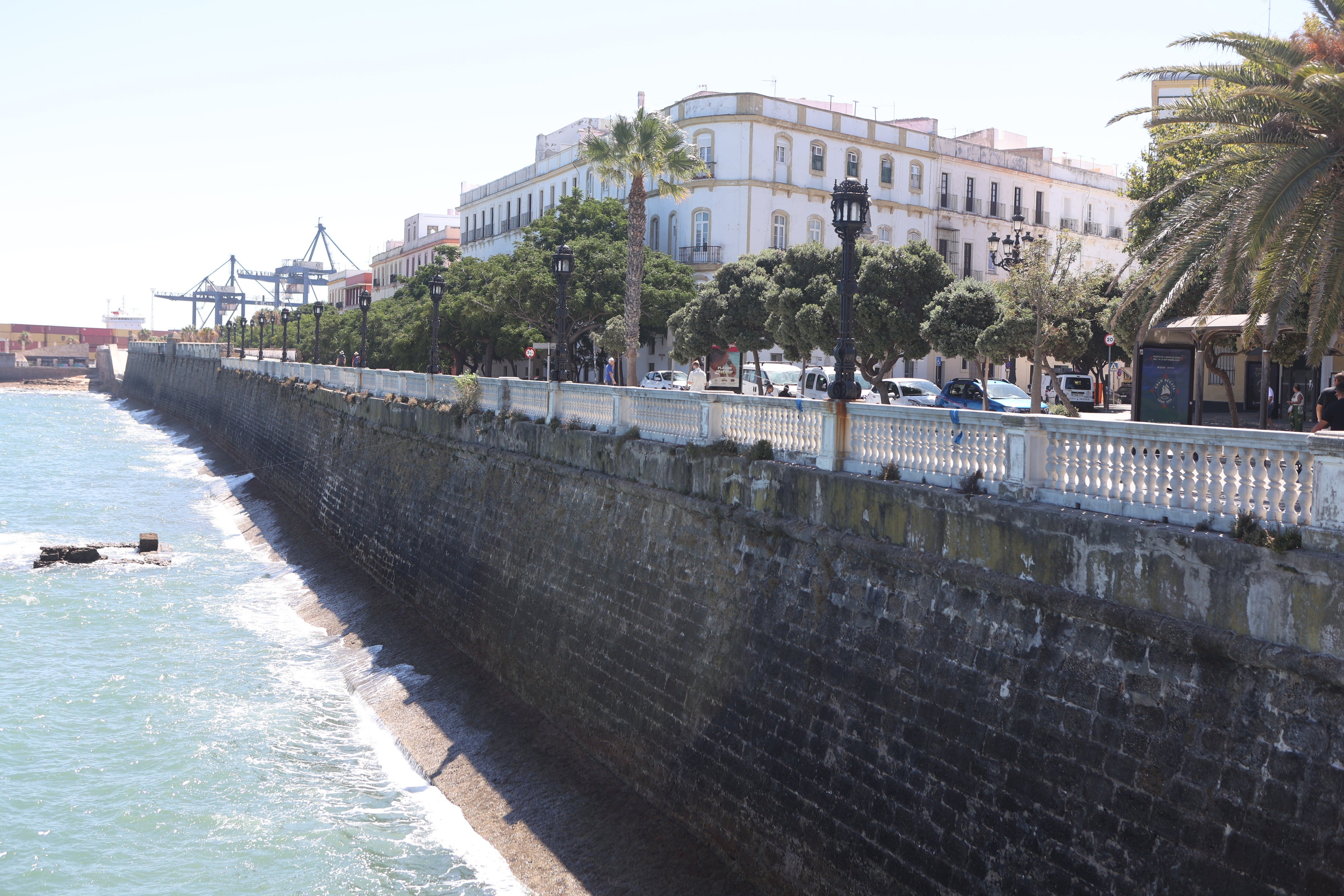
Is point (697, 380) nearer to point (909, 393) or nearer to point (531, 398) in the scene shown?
point (531, 398)

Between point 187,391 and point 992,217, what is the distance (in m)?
53.9

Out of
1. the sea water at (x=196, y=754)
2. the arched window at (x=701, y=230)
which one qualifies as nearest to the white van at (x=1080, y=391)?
the arched window at (x=701, y=230)

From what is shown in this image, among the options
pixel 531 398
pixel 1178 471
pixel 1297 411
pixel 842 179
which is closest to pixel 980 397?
pixel 1297 411

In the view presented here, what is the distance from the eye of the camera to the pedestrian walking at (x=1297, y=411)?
59.4ft

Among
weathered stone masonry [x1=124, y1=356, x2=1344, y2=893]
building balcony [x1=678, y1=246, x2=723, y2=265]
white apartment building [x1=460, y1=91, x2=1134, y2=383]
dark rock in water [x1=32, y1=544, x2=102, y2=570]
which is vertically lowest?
dark rock in water [x1=32, y1=544, x2=102, y2=570]

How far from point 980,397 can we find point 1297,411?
8961 mm

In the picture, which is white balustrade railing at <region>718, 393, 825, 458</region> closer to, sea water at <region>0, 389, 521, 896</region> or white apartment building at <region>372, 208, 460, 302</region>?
sea water at <region>0, 389, 521, 896</region>

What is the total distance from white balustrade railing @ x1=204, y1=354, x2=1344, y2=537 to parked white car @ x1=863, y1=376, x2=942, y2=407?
1852cm

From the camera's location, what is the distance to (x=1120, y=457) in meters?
7.70

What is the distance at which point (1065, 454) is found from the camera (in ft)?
26.8

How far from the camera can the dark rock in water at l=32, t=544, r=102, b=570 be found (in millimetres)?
27219

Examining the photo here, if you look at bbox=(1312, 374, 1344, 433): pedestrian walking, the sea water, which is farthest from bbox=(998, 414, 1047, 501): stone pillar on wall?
the sea water

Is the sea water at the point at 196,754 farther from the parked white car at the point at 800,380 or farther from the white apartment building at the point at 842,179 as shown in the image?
the white apartment building at the point at 842,179

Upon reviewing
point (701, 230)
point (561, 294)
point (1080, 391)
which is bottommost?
point (1080, 391)
